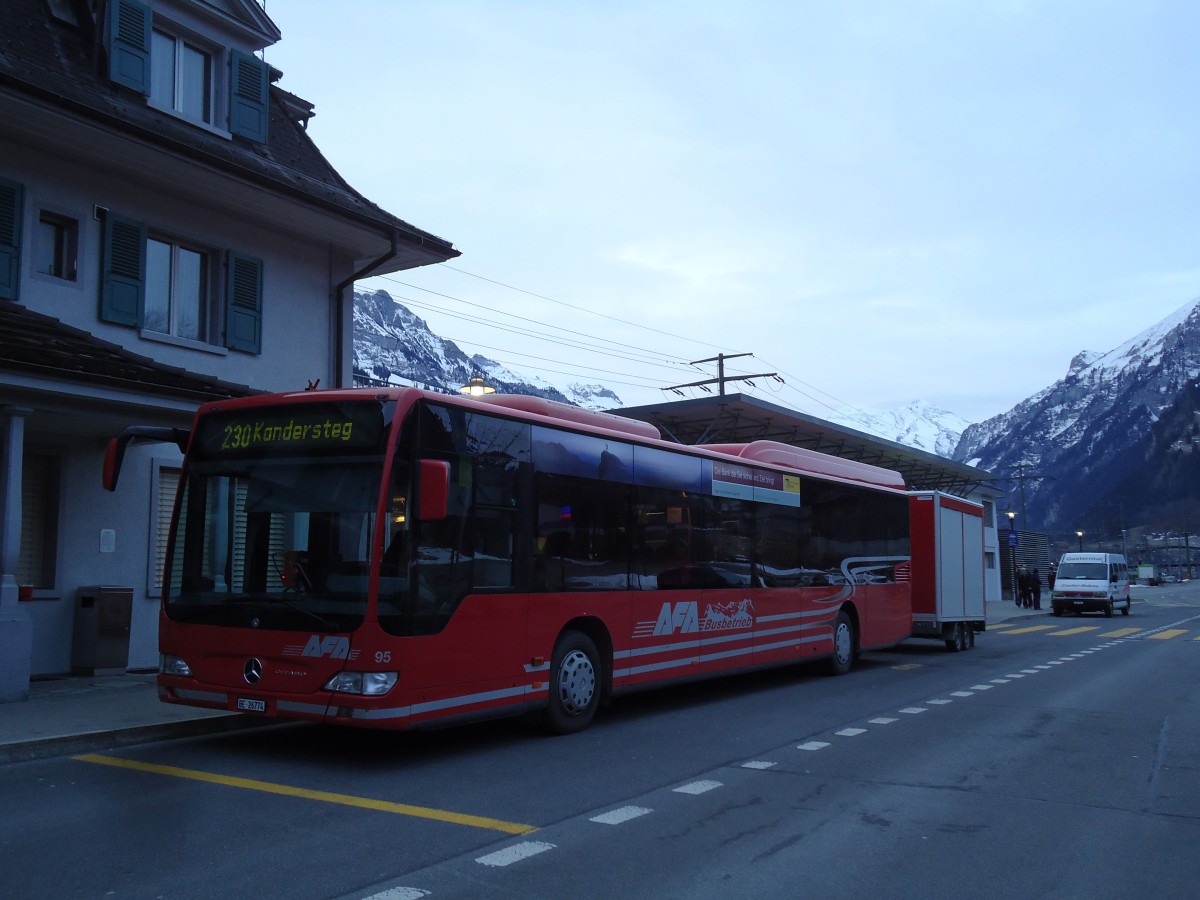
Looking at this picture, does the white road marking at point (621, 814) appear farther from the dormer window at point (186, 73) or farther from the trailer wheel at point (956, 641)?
the trailer wheel at point (956, 641)

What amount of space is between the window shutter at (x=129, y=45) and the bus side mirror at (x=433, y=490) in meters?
9.31

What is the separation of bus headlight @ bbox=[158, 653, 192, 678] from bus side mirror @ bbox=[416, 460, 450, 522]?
8.26 feet

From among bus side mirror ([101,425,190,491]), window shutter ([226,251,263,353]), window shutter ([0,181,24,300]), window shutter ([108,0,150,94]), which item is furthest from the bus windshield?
window shutter ([108,0,150,94])

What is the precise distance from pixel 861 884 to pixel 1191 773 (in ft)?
15.0

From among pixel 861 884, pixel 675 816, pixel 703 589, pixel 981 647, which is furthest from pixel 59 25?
pixel 981 647

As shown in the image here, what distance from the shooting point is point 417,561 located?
8.23m

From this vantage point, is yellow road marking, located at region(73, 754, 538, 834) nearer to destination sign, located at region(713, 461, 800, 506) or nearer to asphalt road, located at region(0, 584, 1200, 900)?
asphalt road, located at region(0, 584, 1200, 900)

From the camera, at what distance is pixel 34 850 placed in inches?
232

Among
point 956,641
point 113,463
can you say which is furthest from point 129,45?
point 956,641

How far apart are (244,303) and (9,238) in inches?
131

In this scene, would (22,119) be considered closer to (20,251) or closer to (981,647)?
(20,251)

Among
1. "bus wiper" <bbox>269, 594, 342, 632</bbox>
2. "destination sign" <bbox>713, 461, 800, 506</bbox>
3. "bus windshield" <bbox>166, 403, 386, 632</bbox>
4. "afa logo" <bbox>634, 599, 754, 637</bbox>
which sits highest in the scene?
"destination sign" <bbox>713, 461, 800, 506</bbox>

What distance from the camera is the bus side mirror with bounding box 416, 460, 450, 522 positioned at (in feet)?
26.2

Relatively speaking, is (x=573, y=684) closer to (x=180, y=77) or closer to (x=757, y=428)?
(x=180, y=77)
